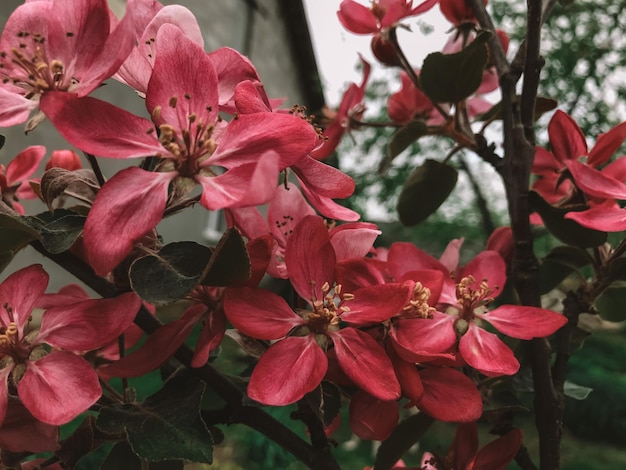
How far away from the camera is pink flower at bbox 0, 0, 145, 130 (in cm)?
28

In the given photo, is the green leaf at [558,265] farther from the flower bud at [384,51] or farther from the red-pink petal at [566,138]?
the flower bud at [384,51]

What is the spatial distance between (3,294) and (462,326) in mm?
257

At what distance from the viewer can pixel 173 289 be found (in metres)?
0.27

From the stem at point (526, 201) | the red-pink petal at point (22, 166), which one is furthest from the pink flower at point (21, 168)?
the stem at point (526, 201)

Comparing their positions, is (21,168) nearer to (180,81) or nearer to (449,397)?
(180,81)

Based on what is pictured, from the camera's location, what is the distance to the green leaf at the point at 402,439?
1.37 ft

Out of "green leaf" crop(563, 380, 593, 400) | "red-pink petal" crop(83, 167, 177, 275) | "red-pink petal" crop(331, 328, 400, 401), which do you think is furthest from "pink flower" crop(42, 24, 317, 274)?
"green leaf" crop(563, 380, 593, 400)

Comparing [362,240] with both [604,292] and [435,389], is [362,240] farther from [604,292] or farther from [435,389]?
[604,292]

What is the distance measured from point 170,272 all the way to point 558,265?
Answer: 0.34m

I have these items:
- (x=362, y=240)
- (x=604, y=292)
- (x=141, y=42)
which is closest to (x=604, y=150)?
(x=604, y=292)

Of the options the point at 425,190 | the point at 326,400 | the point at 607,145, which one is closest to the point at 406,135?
the point at 425,190

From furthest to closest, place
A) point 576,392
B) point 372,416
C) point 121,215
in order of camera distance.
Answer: point 576,392 → point 372,416 → point 121,215

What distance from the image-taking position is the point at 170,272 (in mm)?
279

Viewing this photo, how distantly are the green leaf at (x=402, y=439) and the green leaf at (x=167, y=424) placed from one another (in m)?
0.15
